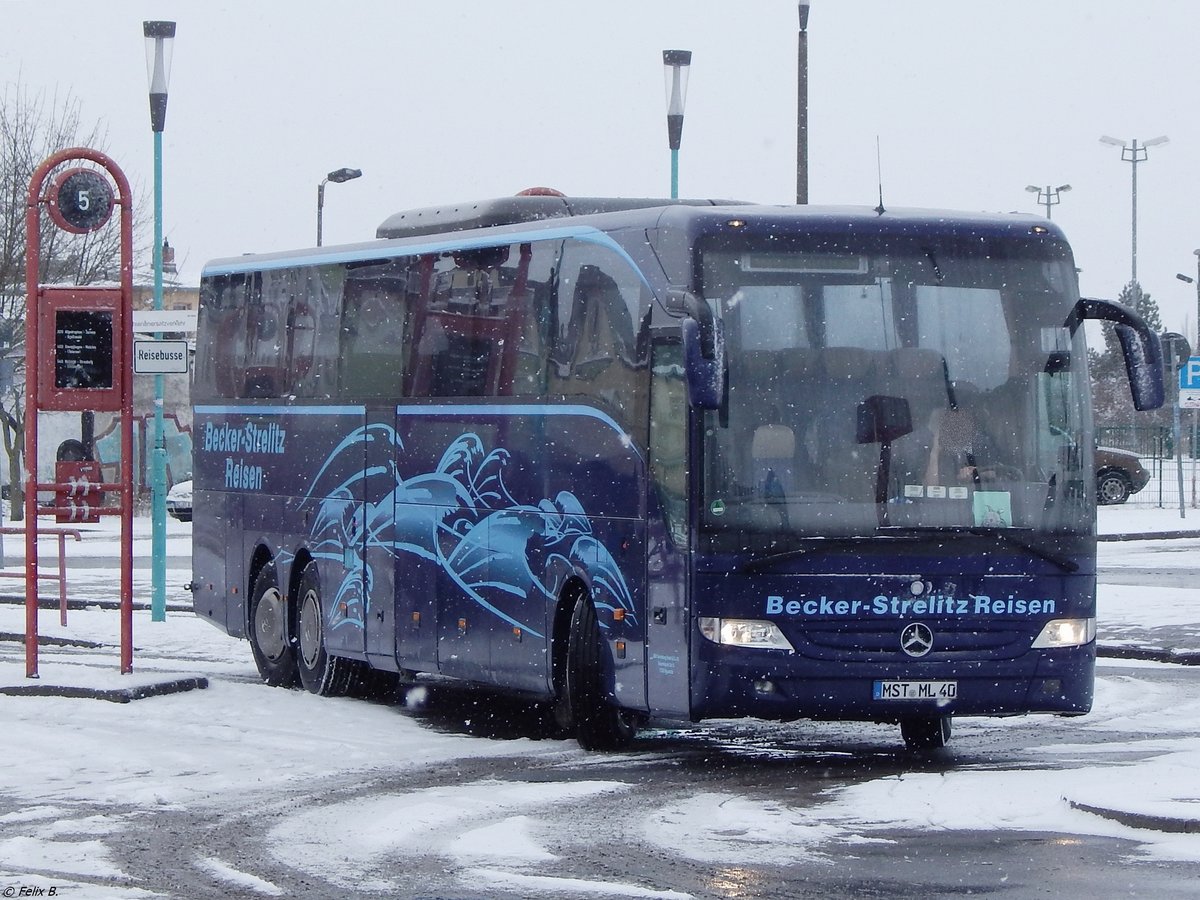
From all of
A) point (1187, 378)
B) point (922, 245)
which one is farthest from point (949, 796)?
point (1187, 378)

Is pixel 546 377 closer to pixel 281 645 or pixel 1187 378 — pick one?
pixel 281 645

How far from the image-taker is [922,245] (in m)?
13.1

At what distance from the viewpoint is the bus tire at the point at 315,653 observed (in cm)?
1753

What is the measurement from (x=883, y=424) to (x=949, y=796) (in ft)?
7.59

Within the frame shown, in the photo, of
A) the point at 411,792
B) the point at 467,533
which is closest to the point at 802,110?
the point at 467,533

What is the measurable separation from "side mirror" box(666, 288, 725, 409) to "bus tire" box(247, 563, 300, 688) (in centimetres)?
663

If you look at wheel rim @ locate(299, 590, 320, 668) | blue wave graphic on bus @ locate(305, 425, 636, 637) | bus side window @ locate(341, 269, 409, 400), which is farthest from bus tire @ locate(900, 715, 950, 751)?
wheel rim @ locate(299, 590, 320, 668)

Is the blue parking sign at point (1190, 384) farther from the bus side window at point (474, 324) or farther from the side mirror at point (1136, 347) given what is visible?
the side mirror at point (1136, 347)

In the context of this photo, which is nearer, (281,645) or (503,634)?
(503,634)

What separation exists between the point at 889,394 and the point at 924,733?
93.9 inches

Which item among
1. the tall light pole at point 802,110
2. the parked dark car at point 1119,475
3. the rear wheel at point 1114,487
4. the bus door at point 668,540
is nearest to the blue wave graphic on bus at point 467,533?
the bus door at point 668,540

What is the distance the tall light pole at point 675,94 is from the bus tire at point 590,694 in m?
14.4

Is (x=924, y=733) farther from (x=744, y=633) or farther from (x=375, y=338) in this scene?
(x=375, y=338)

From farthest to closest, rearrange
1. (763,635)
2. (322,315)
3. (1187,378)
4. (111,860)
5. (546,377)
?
1. (1187,378)
2. (322,315)
3. (546,377)
4. (763,635)
5. (111,860)
